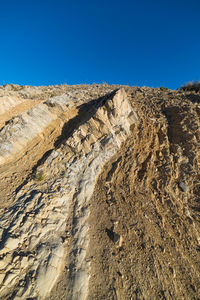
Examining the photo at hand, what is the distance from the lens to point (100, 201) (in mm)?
6762

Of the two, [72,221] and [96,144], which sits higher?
[96,144]

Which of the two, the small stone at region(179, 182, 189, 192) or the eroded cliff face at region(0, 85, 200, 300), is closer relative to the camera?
the eroded cliff face at region(0, 85, 200, 300)

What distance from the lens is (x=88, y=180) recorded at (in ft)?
24.2

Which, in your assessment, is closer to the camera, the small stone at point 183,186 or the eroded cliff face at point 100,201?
the eroded cliff face at point 100,201

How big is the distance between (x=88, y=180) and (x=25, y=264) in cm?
440

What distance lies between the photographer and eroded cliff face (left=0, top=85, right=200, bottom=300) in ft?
14.0

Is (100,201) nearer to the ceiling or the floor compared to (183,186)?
nearer to the ceiling

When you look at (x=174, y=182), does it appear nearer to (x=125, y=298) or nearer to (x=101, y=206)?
(x=101, y=206)

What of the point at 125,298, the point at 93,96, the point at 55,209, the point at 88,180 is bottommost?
the point at 125,298

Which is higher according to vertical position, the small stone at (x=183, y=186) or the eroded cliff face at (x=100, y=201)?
the eroded cliff face at (x=100, y=201)

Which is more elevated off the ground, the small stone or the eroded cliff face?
the eroded cliff face

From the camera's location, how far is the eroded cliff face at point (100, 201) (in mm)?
4262

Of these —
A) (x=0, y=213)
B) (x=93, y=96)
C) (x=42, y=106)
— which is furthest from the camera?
(x=93, y=96)

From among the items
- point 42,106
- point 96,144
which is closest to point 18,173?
point 96,144
